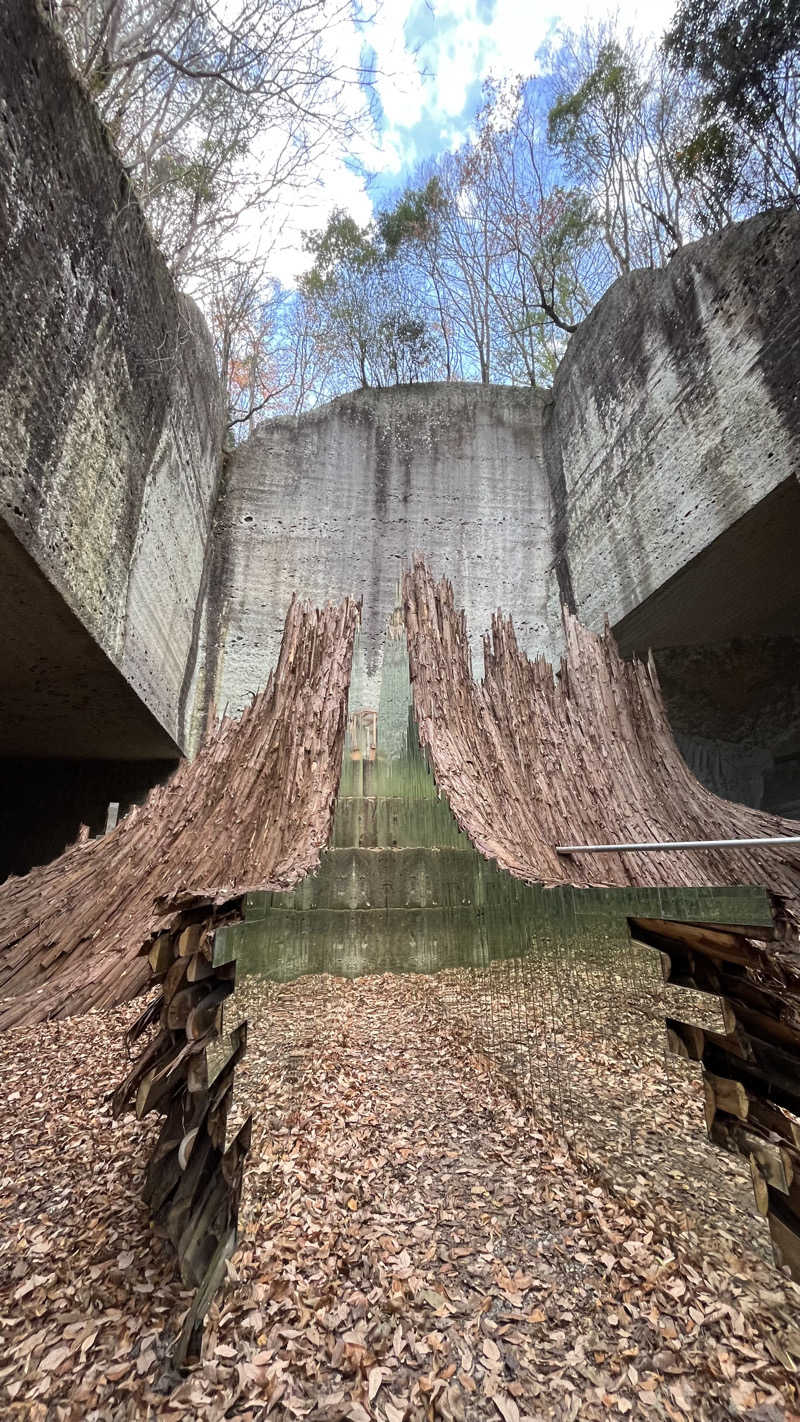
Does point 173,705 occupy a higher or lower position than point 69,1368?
higher

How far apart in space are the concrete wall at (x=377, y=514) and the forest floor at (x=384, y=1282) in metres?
5.39

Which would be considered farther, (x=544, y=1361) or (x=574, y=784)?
(x=574, y=784)

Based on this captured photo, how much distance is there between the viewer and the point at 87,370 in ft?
12.3

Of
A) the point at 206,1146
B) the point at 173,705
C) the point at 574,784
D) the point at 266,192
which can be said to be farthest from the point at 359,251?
the point at 206,1146

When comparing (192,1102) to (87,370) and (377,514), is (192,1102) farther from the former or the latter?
(377,514)

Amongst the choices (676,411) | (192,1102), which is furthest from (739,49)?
(192,1102)

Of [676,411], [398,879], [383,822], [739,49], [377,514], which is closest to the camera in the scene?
[398,879]

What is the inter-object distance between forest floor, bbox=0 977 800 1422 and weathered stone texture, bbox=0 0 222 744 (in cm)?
289

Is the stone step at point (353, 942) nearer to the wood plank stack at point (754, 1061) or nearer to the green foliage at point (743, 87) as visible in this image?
the wood plank stack at point (754, 1061)

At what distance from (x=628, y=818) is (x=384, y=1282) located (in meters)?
2.47

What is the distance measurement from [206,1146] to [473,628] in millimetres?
6614

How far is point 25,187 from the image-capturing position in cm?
298

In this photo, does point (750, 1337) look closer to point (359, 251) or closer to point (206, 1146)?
point (206, 1146)

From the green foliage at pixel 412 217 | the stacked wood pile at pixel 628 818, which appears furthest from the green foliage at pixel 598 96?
the stacked wood pile at pixel 628 818
